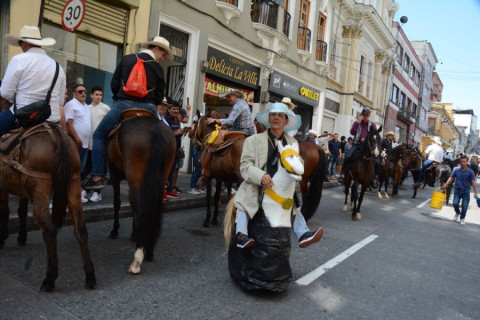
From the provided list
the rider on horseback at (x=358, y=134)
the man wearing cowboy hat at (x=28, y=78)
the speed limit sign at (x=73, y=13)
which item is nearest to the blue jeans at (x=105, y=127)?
the man wearing cowboy hat at (x=28, y=78)

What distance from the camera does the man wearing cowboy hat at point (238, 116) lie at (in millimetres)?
7002

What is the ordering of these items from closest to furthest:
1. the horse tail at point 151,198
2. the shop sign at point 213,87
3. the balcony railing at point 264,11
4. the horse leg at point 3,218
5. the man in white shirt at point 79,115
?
1. the horse tail at point 151,198
2. the horse leg at point 3,218
3. the man in white shirt at point 79,115
4. the shop sign at point 213,87
5. the balcony railing at point 264,11

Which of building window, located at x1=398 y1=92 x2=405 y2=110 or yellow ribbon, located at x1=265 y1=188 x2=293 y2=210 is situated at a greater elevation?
building window, located at x1=398 y1=92 x2=405 y2=110

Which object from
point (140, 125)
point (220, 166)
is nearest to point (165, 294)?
point (140, 125)

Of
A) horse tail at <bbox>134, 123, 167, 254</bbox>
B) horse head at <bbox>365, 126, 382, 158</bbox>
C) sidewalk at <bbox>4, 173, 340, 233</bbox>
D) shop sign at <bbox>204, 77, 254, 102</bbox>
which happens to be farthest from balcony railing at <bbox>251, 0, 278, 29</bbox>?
horse tail at <bbox>134, 123, 167, 254</bbox>

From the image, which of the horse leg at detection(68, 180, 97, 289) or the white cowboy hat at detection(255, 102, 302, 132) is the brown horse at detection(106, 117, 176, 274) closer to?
the horse leg at detection(68, 180, 97, 289)

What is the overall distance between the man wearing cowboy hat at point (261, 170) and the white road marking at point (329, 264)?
2.22ft

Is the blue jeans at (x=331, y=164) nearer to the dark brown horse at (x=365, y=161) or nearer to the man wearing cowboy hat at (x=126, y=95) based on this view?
the dark brown horse at (x=365, y=161)

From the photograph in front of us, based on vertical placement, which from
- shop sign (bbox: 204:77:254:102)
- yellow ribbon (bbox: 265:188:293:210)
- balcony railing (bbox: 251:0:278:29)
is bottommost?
yellow ribbon (bbox: 265:188:293:210)

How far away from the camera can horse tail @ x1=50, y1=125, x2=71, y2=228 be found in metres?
3.50

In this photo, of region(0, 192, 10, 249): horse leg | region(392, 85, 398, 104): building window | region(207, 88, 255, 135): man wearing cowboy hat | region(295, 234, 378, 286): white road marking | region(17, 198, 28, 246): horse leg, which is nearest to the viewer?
region(0, 192, 10, 249): horse leg

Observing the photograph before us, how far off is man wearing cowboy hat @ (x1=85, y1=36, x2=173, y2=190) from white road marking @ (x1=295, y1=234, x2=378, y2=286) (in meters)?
2.63

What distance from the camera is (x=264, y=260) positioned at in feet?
12.5

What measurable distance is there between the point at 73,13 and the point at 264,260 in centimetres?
546
